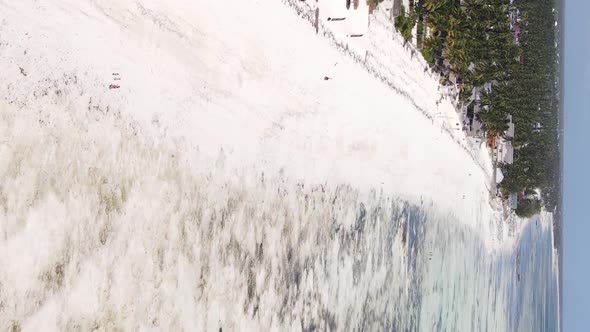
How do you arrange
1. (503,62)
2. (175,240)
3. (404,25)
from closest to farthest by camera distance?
(175,240)
(404,25)
(503,62)

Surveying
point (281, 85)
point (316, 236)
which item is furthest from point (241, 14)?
point (316, 236)

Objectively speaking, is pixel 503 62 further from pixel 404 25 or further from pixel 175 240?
pixel 175 240

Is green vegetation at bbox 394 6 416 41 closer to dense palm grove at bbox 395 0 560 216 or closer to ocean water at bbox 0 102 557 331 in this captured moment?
dense palm grove at bbox 395 0 560 216

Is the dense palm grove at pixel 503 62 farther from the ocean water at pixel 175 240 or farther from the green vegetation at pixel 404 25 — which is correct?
the ocean water at pixel 175 240

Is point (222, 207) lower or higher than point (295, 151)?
lower

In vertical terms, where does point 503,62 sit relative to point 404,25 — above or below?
above

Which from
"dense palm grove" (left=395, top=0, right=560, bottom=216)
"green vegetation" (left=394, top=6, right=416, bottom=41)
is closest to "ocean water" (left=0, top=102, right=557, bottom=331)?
"green vegetation" (left=394, top=6, right=416, bottom=41)

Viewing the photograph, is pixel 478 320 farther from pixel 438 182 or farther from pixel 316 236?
pixel 316 236

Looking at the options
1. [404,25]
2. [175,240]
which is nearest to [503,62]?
[404,25]
